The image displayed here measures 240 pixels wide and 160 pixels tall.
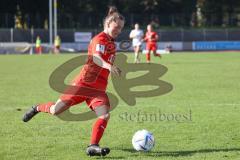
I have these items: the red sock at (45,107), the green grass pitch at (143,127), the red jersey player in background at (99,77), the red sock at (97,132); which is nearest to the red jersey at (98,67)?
the red jersey player in background at (99,77)

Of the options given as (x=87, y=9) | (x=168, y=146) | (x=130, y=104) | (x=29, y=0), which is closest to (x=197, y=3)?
(x=87, y=9)

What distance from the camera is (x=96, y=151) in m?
7.14

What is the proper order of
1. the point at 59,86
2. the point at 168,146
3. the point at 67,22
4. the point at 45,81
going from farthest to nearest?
the point at 67,22 → the point at 45,81 → the point at 59,86 → the point at 168,146

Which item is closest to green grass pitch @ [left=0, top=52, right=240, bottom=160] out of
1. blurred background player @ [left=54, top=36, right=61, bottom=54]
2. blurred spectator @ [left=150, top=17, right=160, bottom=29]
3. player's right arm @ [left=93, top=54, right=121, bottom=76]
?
player's right arm @ [left=93, top=54, right=121, bottom=76]

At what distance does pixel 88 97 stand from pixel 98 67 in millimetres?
446

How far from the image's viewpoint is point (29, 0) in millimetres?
66812

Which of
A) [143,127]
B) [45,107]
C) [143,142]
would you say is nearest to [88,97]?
[45,107]

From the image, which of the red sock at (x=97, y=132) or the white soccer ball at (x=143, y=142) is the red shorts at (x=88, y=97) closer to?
the red sock at (x=97, y=132)

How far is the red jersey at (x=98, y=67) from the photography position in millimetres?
7375

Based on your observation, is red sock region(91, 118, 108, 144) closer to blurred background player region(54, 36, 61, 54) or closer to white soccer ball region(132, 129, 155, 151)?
white soccer ball region(132, 129, 155, 151)

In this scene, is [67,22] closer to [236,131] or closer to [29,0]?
[29,0]

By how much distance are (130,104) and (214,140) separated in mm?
4913

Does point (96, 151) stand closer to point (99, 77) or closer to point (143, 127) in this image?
point (99, 77)

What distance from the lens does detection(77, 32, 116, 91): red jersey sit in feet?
24.2
